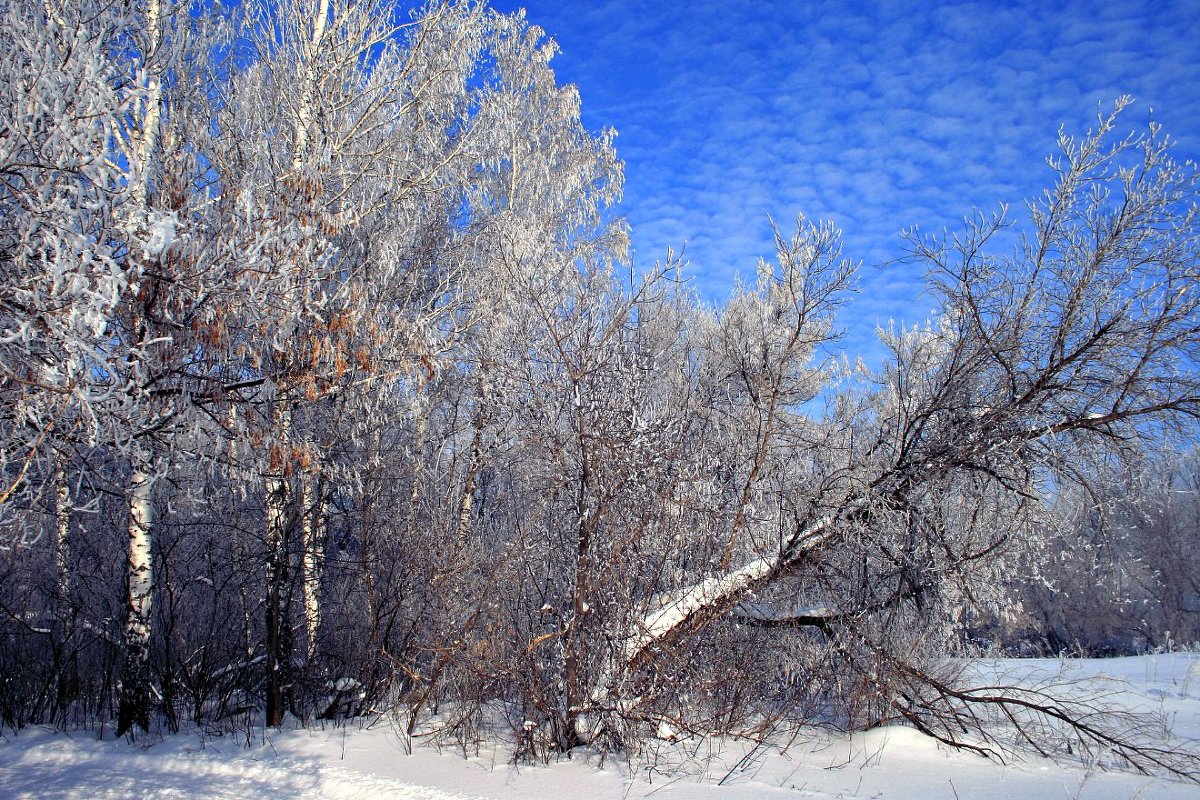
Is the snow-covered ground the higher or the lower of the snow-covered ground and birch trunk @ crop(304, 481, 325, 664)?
the lower

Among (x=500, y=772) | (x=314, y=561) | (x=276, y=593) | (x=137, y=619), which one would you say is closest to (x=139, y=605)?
(x=137, y=619)

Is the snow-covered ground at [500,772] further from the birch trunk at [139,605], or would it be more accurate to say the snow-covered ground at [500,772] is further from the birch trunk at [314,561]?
the birch trunk at [314,561]

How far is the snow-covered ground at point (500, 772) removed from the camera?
4730 mm

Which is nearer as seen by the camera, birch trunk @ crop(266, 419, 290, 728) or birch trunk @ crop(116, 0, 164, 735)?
birch trunk @ crop(116, 0, 164, 735)

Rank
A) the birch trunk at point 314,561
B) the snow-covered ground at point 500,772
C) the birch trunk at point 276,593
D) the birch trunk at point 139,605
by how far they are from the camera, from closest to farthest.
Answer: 1. the snow-covered ground at point 500,772
2. the birch trunk at point 139,605
3. the birch trunk at point 276,593
4. the birch trunk at point 314,561

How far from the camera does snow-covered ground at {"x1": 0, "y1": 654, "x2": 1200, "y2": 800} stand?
4730mm

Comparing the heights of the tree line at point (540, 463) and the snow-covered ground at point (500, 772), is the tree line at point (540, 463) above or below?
above

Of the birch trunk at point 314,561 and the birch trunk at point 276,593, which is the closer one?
the birch trunk at point 276,593

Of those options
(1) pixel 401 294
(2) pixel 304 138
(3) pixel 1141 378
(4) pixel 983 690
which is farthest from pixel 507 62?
(4) pixel 983 690

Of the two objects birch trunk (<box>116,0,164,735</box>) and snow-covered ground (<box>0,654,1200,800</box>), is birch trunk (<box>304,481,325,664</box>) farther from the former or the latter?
birch trunk (<box>116,0,164,735</box>)

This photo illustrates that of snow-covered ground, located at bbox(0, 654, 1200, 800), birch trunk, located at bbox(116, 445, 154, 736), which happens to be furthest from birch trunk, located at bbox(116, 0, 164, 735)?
snow-covered ground, located at bbox(0, 654, 1200, 800)

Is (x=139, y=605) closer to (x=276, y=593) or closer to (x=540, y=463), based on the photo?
(x=276, y=593)

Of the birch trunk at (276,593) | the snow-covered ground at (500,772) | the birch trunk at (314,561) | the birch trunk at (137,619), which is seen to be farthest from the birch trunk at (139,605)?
the birch trunk at (314,561)

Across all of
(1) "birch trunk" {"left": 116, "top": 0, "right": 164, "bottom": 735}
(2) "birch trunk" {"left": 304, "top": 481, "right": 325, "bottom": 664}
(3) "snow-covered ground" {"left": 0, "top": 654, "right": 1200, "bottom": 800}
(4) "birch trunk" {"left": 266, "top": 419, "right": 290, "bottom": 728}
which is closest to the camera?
(3) "snow-covered ground" {"left": 0, "top": 654, "right": 1200, "bottom": 800}
